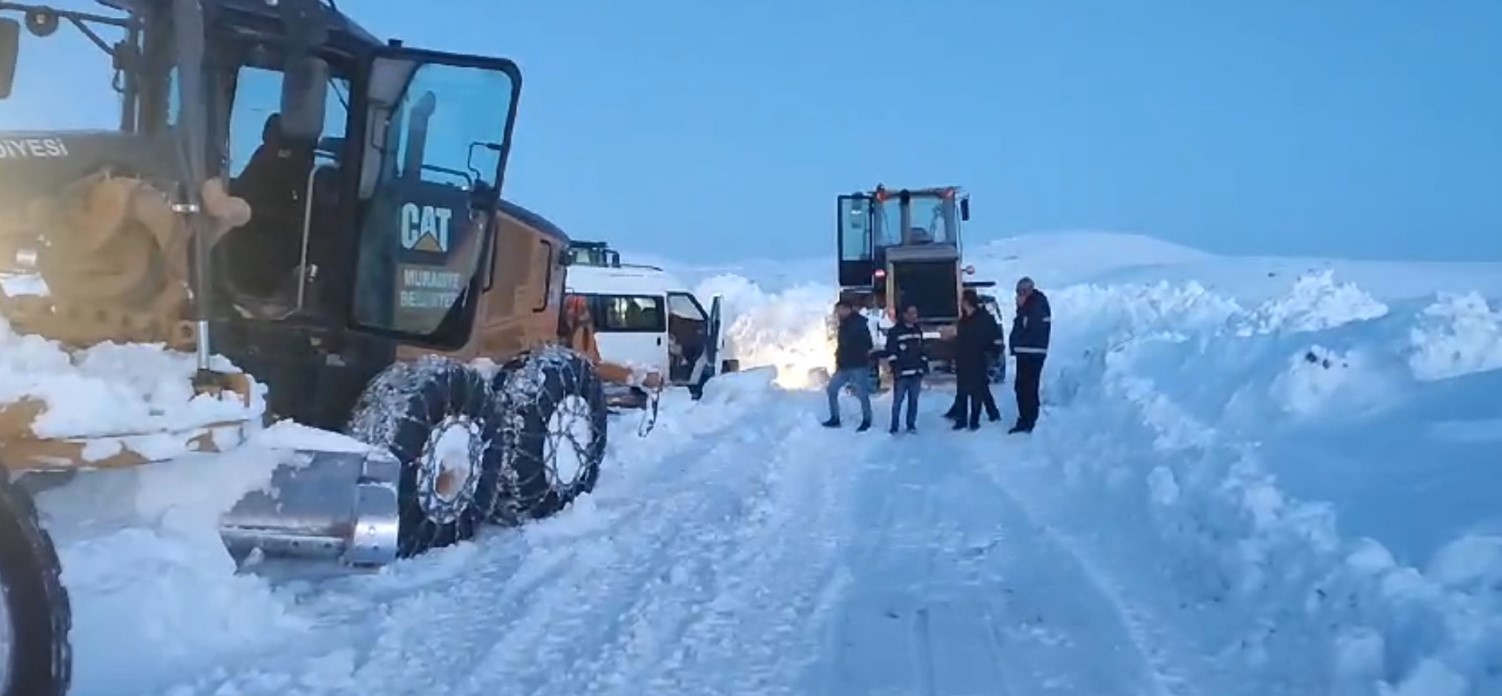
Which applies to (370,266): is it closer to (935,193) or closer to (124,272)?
(124,272)

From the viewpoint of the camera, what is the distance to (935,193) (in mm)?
24156

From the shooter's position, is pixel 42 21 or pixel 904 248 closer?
pixel 42 21

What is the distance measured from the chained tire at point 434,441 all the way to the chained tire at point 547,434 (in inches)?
11.9

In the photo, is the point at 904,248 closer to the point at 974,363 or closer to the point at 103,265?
the point at 974,363

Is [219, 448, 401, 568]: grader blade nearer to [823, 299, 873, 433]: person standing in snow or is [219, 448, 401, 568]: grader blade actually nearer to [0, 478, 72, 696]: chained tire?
[0, 478, 72, 696]: chained tire

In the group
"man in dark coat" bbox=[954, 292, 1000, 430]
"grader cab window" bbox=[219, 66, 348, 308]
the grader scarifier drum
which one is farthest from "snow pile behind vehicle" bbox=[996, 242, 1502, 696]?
"grader cab window" bbox=[219, 66, 348, 308]

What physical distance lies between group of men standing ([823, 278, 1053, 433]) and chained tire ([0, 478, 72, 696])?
38.9 ft

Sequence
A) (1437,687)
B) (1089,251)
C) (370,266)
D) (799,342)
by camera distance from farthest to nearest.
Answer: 1. (1089,251)
2. (799,342)
3. (370,266)
4. (1437,687)

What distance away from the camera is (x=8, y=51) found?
19.1ft

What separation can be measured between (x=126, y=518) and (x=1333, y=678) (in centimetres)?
463

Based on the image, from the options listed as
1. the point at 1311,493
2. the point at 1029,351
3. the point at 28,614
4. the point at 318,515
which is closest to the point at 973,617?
the point at 1311,493

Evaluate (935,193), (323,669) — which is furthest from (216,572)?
(935,193)

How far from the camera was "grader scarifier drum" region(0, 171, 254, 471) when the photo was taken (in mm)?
5938

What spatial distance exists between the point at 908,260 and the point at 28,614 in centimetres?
1927
